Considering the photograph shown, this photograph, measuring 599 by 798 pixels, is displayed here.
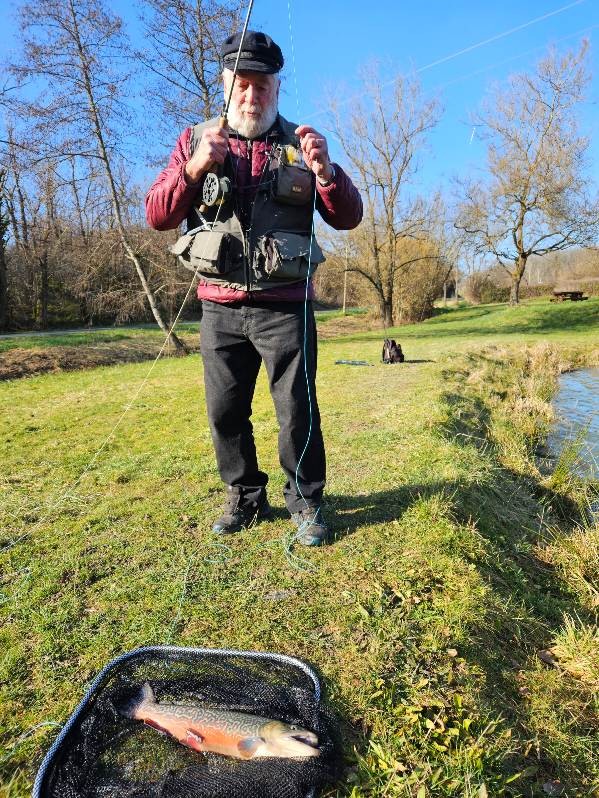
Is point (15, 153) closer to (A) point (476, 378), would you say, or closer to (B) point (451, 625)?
(A) point (476, 378)

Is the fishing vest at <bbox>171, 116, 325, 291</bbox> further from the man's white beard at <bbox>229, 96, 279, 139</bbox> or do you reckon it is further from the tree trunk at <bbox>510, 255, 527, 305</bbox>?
the tree trunk at <bbox>510, 255, 527, 305</bbox>

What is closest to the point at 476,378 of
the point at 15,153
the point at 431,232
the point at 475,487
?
the point at 475,487

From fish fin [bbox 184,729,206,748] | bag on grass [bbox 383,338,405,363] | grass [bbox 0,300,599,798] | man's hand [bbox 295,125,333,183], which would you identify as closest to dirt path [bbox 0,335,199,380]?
grass [bbox 0,300,599,798]

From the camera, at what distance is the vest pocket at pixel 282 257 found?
280 cm

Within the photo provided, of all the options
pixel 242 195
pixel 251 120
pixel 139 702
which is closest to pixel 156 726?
pixel 139 702

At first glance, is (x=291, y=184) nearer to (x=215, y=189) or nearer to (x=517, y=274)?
(x=215, y=189)

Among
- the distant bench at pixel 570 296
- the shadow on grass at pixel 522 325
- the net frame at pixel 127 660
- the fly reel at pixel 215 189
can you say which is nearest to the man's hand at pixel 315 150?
the fly reel at pixel 215 189

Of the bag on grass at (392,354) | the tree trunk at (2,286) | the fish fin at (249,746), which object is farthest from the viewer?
the tree trunk at (2,286)

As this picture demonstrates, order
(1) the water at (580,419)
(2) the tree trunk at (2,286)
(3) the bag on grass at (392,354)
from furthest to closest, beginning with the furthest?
1. (2) the tree trunk at (2,286)
2. (3) the bag on grass at (392,354)
3. (1) the water at (580,419)

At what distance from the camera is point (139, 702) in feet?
6.51

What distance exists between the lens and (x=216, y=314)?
3.04 metres

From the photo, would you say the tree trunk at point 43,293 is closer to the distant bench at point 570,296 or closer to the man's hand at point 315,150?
the man's hand at point 315,150

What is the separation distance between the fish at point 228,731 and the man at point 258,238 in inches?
51.8

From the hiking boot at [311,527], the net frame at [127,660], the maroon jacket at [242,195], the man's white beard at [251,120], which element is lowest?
the net frame at [127,660]
